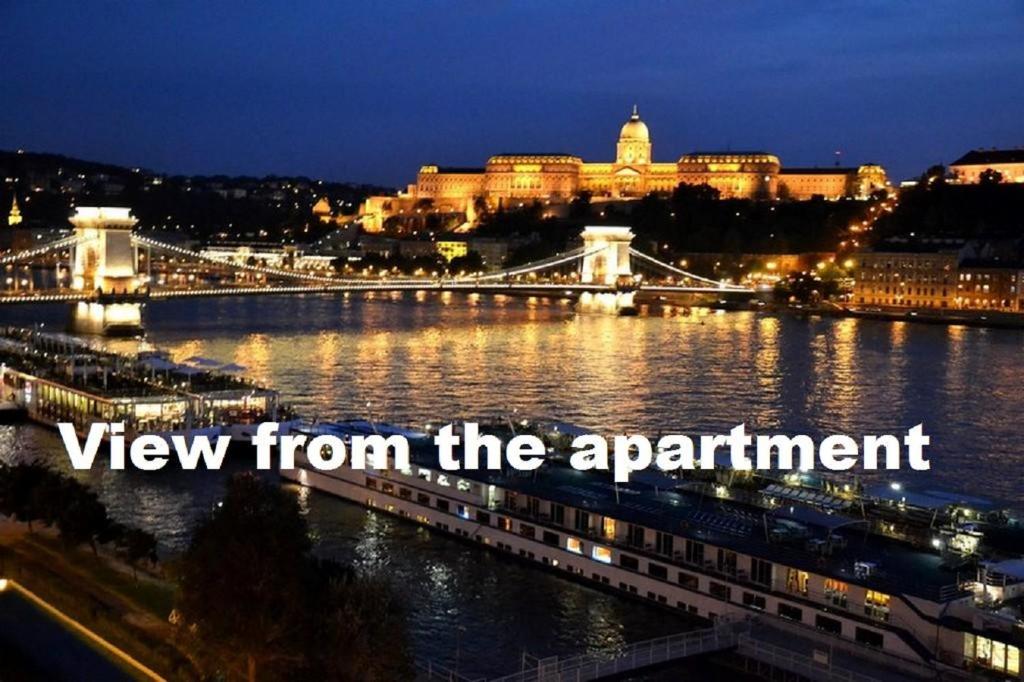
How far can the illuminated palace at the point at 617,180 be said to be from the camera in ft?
187

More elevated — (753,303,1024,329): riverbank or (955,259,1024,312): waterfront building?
(955,259,1024,312): waterfront building

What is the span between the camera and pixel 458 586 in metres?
8.78

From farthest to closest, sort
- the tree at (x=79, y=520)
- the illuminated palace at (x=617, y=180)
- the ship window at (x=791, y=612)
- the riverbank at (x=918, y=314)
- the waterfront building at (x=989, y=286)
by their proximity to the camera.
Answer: the illuminated palace at (x=617, y=180) → the waterfront building at (x=989, y=286) → the riverbank at (x=918, y=314) → the tree at (x=79, y=520) → the ship window at (x=791, y=612)

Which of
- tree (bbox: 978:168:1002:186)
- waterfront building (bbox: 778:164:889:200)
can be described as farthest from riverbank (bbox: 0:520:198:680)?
waterfront building (bbox: 778:164:889:200)

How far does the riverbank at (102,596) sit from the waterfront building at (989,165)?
44.2 metres

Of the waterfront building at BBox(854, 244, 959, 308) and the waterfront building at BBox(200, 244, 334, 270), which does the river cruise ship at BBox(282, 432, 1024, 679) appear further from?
the waterfront building at BBox(200, 244, 334, 270)

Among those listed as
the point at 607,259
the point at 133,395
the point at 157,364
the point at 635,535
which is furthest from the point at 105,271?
the point at 635,535

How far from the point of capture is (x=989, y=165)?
49.2m

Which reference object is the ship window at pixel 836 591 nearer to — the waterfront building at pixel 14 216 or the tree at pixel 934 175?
the tree at pixel 934 175

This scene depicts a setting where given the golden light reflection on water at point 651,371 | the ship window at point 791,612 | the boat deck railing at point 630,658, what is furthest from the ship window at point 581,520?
the golden light reflection on water at point 651,371

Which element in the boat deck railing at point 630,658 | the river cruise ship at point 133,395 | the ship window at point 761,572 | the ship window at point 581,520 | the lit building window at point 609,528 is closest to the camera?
the boat deck railing at point 630,658

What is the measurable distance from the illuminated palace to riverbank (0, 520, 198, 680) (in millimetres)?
49370

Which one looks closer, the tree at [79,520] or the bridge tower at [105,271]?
the tree at [79,520]

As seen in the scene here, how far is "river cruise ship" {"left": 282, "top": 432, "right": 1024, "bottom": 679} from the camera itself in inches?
279
